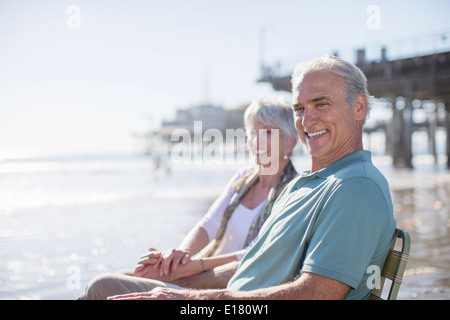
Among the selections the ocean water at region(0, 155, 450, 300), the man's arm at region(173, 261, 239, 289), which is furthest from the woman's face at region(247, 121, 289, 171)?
the ocean water at region(0, 155, 450, 300)

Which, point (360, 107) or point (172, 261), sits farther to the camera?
point (172, 261)

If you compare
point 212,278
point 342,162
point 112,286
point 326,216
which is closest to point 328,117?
point 342,162

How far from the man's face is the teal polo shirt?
9 centimetres

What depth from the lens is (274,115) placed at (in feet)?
8.69

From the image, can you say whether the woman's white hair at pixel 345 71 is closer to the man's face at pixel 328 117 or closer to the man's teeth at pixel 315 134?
the man's face at pixel 328 117

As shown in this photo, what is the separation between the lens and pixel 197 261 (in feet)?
8.04

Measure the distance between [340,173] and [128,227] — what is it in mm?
6846

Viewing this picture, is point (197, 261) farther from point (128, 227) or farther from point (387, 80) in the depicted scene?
point (387, 80)

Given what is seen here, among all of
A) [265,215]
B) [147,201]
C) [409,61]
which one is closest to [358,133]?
[265,215]

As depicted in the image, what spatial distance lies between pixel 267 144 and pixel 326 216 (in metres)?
1.36

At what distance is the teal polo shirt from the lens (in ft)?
4.41

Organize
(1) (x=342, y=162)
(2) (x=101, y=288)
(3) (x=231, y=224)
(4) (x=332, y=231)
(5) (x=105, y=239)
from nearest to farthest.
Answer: (4) (x=332, y=231) < (1) (x=342, y=162) < (2) (x=101, y=288) < (3) (x=231, y=224) < (5) (x=105, y=239)

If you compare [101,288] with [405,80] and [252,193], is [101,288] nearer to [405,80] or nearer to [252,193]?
[252,193]

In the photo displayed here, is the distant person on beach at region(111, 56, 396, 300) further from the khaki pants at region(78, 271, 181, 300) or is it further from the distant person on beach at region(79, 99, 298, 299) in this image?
the distant person on beach at region(79, 99, 298, 299)
